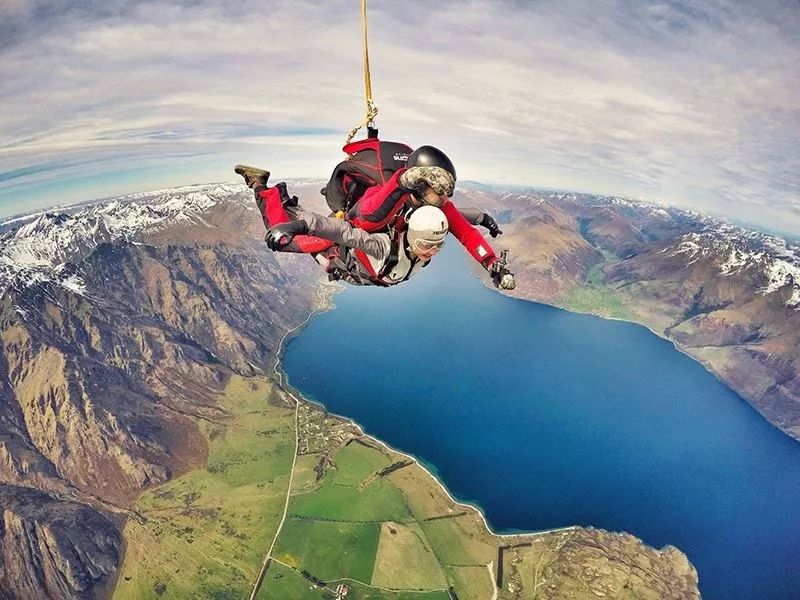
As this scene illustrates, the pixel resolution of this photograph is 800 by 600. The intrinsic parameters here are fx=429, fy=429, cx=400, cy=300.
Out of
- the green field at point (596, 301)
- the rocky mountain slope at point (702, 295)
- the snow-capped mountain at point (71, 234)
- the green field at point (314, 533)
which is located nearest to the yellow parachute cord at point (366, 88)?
the green field at point (314, 533)

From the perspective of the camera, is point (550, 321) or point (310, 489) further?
point (550, 321)

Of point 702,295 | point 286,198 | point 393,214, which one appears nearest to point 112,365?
point 286,198

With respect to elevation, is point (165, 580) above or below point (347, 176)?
below

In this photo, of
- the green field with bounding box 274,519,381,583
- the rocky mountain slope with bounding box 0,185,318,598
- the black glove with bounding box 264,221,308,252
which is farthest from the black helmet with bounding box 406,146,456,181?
the rocky mountain slope with bounding box 0,185,318,598

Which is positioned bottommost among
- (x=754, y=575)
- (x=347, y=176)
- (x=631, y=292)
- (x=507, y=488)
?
(x=631, y=292)

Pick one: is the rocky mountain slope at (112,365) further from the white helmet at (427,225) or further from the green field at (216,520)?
the white helmet at (427,225)

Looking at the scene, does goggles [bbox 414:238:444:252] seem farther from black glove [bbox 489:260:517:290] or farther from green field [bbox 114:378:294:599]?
green field [bbox 114:378:294:599]

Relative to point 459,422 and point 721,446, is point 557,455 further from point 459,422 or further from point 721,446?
point 721,446

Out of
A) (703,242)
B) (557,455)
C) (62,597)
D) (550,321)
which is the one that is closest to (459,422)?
(557,455)

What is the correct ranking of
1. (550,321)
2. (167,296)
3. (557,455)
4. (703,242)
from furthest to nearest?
(703,242)
(550,321)
(167,296)
(557,455)
